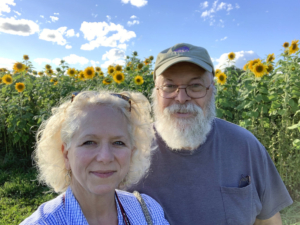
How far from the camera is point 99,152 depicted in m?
1.21

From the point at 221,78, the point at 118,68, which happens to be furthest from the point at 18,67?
the point at 221,78

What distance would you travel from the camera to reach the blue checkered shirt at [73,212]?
1.12 meters

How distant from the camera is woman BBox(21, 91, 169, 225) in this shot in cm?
Answer: 122

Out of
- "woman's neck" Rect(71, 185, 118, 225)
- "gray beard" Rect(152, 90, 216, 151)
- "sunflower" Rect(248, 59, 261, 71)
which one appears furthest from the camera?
"sunflower" Rect(248, 59, 261, 71)

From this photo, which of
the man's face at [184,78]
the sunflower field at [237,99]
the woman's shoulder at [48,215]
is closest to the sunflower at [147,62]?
the sunflower field at [237,99]

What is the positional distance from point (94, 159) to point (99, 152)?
0.14 ft

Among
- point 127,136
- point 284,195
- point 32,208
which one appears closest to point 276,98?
point 284,195

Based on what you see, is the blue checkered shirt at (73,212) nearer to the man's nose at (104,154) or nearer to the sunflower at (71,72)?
the man's nose at (104,154)

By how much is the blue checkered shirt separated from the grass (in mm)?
1571

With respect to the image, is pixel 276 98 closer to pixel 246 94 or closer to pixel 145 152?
pixel 246 94

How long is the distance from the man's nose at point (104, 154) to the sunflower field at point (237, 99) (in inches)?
53.6

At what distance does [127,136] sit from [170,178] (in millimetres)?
518

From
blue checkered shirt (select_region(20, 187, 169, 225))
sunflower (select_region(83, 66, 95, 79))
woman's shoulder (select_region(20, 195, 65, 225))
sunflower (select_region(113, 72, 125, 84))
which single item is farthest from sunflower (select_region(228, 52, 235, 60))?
woman's shoulder (select_region(20, 195, 65, 225))

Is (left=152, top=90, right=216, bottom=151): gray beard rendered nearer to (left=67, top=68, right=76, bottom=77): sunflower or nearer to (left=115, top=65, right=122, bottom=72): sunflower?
(left=115, top=65, right=122, bottom=72): sunflower
